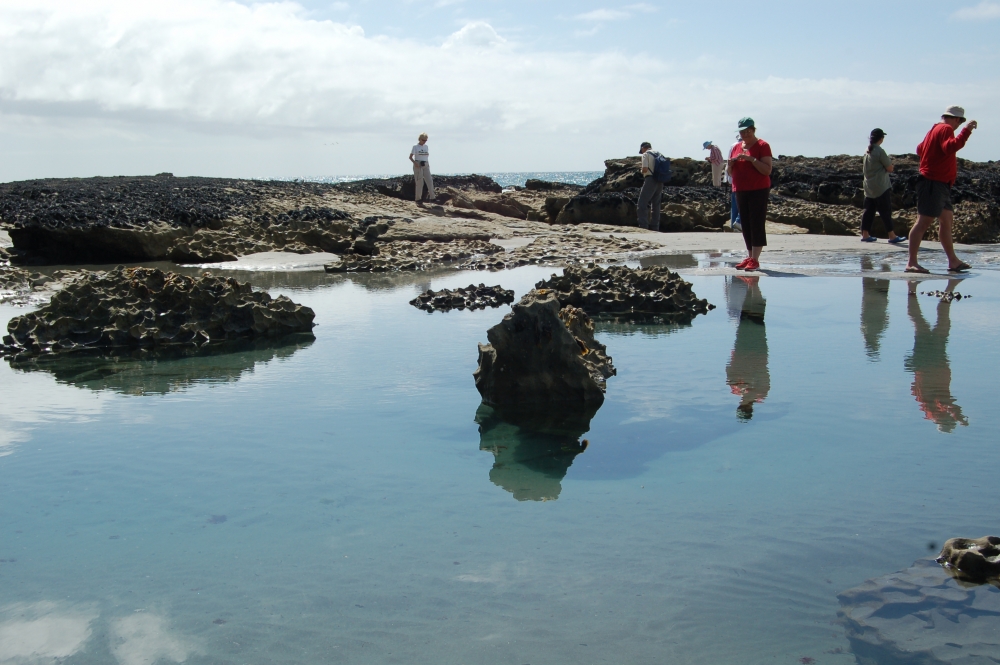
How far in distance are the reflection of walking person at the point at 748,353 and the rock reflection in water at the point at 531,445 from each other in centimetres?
81

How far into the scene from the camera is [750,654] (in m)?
2.17

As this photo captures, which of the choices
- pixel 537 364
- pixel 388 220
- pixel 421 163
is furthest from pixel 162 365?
pixel 421 163

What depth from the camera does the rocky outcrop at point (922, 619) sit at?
7.06 feet

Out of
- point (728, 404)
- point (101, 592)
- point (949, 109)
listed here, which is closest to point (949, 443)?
point (728, 404)

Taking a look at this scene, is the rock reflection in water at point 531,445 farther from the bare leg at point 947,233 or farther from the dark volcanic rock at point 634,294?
the bare leg at point 947,233

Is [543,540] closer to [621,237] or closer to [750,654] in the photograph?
[750,654]

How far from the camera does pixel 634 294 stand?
292 inches

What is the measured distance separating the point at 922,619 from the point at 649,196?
1427cm

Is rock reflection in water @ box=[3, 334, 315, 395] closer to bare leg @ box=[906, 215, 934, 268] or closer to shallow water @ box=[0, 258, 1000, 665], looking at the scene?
shallow water @ box=[0, 258, 1000, 665]

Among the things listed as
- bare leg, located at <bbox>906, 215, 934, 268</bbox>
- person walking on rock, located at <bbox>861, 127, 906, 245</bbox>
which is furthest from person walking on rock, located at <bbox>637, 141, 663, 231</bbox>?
bare leg, located at <bbox>906, 215, 934, 268</bbox>

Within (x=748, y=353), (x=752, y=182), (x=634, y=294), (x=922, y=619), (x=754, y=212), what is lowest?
(x=922, y=619)

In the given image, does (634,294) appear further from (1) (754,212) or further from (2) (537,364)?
(2) (537,364)

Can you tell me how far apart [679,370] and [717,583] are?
2676 mm

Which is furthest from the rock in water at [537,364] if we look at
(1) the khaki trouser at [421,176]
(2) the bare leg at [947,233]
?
(1) the khaki trouser at [421,176]
